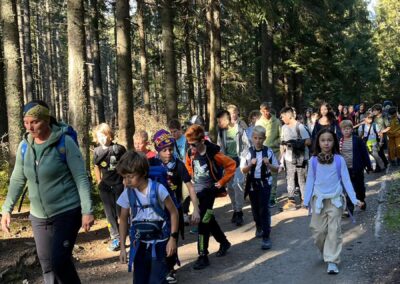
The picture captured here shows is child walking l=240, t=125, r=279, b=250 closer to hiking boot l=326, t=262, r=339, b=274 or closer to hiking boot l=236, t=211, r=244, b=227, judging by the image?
hiking boot l=236, t=211, r=244, b=227

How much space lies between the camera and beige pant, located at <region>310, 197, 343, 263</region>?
561cm

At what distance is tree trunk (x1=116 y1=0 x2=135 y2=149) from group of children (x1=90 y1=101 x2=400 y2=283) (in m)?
2.16

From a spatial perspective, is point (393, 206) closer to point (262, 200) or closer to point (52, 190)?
point (262, 200)

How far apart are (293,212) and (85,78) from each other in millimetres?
4961

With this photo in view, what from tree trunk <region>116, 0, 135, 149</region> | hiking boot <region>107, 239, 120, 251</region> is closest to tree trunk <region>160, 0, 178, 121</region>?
tree trunk <region>116, 0, 135, 149</region>

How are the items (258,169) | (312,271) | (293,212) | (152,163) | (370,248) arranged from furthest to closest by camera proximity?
(293,212) < (258,169) < (370,248) < (312,271) < (152,163)

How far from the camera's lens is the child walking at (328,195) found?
18.5ft

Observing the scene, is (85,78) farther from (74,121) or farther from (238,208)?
(238,208)

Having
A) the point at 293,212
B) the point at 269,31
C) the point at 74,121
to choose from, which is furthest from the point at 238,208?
the point at 269,31

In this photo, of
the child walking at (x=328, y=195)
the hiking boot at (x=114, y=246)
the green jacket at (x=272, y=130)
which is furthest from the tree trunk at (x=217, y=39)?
the child walking at (x=328, y=195)

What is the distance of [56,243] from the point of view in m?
4.02

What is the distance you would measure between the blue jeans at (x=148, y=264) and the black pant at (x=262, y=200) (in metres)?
2.97

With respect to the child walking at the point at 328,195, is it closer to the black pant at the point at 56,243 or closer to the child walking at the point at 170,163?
the child walking at the point at 170,163

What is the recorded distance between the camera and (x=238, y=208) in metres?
8.61
